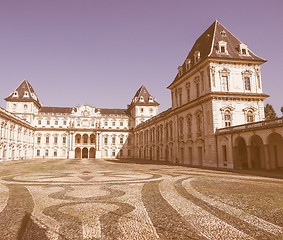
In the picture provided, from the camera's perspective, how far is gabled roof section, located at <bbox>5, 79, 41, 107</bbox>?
225 feet

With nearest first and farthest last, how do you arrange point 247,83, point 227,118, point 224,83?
point 227,118, point 224,83, point 247,83

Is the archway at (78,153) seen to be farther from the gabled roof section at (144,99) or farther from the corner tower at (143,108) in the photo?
the gabled roof section at (144,99)

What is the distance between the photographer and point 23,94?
7044 cm

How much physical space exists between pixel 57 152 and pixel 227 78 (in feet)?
200

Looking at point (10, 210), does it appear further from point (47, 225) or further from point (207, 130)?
point (207, 130)

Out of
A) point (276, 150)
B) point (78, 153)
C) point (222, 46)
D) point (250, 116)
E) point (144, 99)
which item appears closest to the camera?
point (276, 150)

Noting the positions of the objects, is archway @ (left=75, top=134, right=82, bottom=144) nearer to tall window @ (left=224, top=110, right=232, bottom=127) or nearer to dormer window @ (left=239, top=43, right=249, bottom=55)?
tall window @ (left=224, top=110, right=232, bottom=127)

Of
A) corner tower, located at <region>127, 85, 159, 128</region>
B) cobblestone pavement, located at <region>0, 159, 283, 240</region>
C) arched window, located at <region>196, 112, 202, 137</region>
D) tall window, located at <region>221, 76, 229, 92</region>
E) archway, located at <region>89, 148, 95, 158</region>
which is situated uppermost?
corner tower, located at <region>127, 85, 159, 128</region>

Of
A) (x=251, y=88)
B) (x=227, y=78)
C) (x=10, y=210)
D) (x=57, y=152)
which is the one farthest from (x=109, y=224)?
(x=57, y=152)

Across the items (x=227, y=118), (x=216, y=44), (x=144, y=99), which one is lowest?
(x=227, y=118)

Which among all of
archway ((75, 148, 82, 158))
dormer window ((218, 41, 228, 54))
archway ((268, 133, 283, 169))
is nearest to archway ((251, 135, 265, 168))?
archway ((268, 133, 283, 169))

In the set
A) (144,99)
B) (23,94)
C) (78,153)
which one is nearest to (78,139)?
(78,153)

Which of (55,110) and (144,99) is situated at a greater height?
(144,99)

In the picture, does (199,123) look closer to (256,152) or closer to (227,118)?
(227,118)
